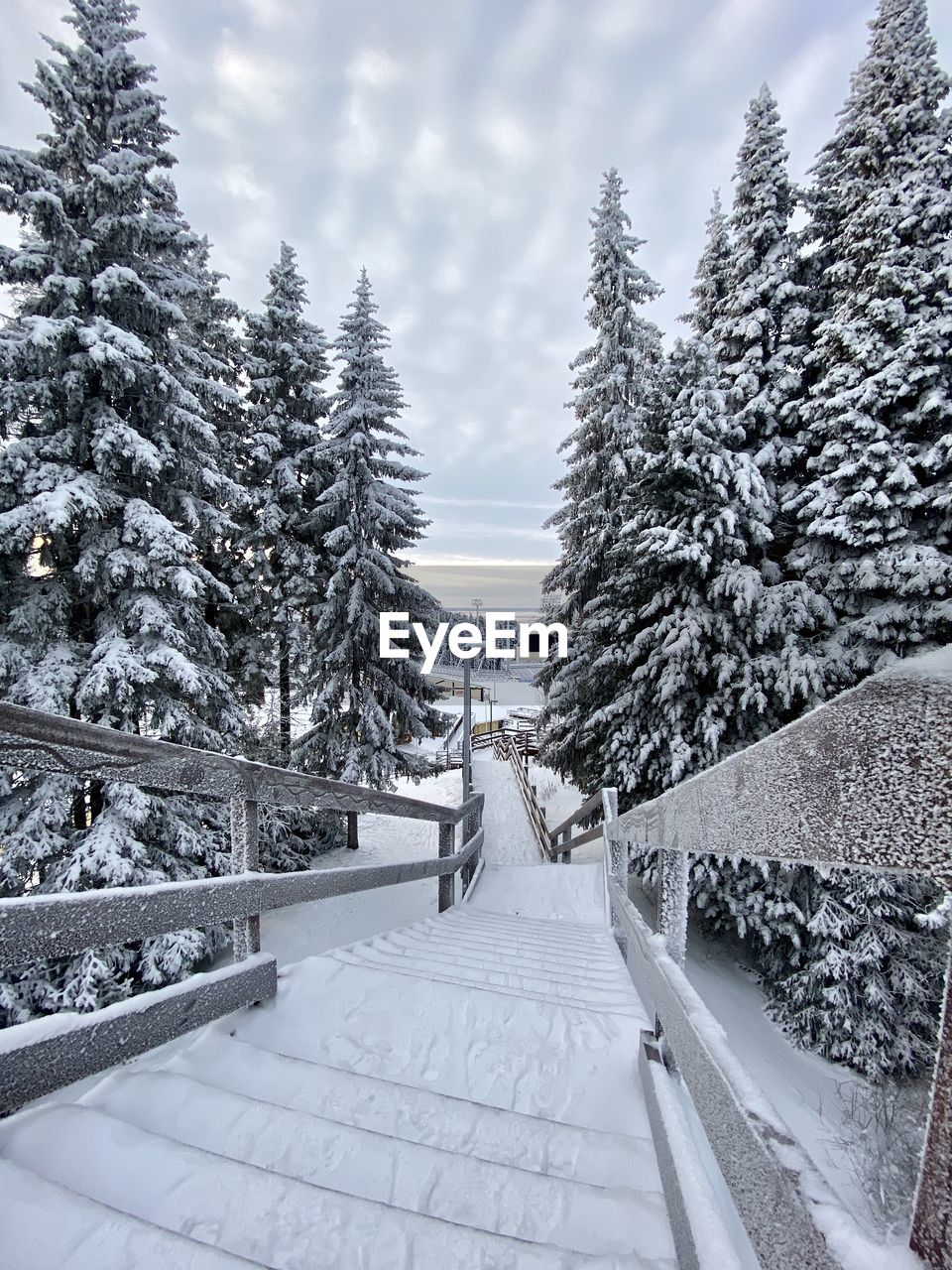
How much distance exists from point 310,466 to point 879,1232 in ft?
41.7

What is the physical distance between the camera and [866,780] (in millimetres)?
692

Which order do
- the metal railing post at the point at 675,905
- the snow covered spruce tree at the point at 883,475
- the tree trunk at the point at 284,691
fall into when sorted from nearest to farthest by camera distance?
1. the metal railing post at the point at 675,905
2. the snow covered spruce tree at the point at 883,475
3. the tree trunk at the point at 284,691

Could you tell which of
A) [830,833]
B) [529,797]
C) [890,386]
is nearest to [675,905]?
[830,833]

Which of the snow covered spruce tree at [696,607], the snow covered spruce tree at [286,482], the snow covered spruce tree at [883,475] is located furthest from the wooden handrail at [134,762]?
the snow covered spruce tree at [286,482]

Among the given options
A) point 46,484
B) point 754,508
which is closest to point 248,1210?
point 46,484

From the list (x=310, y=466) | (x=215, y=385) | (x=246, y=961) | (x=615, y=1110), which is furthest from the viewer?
(x=310, y=466)

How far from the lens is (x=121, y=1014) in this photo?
5.32 feet

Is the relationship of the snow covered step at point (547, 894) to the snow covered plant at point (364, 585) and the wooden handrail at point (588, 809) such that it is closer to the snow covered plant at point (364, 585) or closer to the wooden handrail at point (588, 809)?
the wooden handrail at point (588, 809)

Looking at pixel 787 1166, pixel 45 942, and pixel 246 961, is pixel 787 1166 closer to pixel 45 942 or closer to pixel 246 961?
pixel 45 942

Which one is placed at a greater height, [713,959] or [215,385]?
[215,385]

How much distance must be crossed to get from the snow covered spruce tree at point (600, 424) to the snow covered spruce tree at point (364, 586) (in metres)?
3.14

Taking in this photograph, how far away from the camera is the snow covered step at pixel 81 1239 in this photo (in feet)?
3.40

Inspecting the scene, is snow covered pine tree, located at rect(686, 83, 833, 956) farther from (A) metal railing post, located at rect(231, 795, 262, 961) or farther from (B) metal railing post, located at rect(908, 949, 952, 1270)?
(B) metal railing post, located at rect(908, 949, 952, 1270)

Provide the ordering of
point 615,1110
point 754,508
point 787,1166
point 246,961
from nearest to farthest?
1. point 787,1166
2. point 615,1110
3. point 246,961
4. point 754,508
